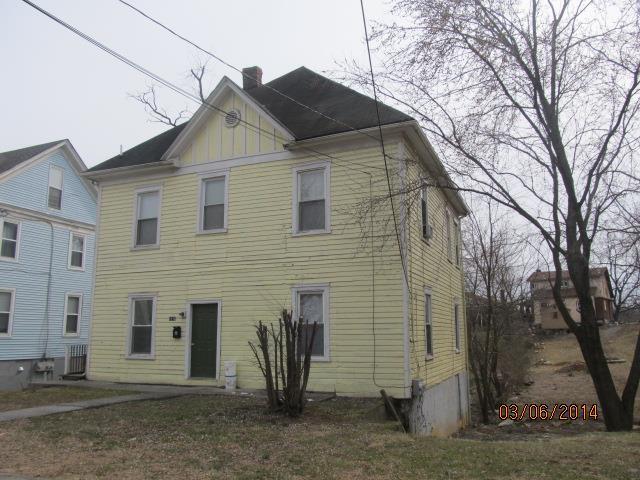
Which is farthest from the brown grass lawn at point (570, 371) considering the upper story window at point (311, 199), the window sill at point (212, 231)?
the window sill at point (212, 231)

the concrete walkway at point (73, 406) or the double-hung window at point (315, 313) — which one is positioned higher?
the double-hung window at point (315, 313)

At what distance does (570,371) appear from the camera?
30.3 m

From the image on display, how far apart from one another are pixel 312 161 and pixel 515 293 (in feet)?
71.9

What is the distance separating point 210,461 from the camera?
658 centimetres

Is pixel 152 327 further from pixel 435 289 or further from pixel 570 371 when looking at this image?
pixel 570 371

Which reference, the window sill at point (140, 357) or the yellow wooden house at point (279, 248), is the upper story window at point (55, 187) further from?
the window sill at point (140, 357)

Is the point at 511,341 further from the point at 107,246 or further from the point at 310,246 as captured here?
the point at 107,246

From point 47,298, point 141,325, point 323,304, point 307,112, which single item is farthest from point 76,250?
point 323,304

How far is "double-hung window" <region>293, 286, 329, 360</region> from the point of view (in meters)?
12.2

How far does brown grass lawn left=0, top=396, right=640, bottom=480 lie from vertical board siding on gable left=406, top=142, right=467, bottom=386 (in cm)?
334

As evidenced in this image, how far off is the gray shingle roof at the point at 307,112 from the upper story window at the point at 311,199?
85 centimetres

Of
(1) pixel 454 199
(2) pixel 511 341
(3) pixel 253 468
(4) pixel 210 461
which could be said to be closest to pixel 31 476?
(4) pixel 210 461

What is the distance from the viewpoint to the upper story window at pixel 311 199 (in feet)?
42.2

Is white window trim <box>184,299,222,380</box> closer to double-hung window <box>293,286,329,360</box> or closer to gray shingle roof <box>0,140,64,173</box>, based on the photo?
double-hung window <box>293,286,329,360</box>
